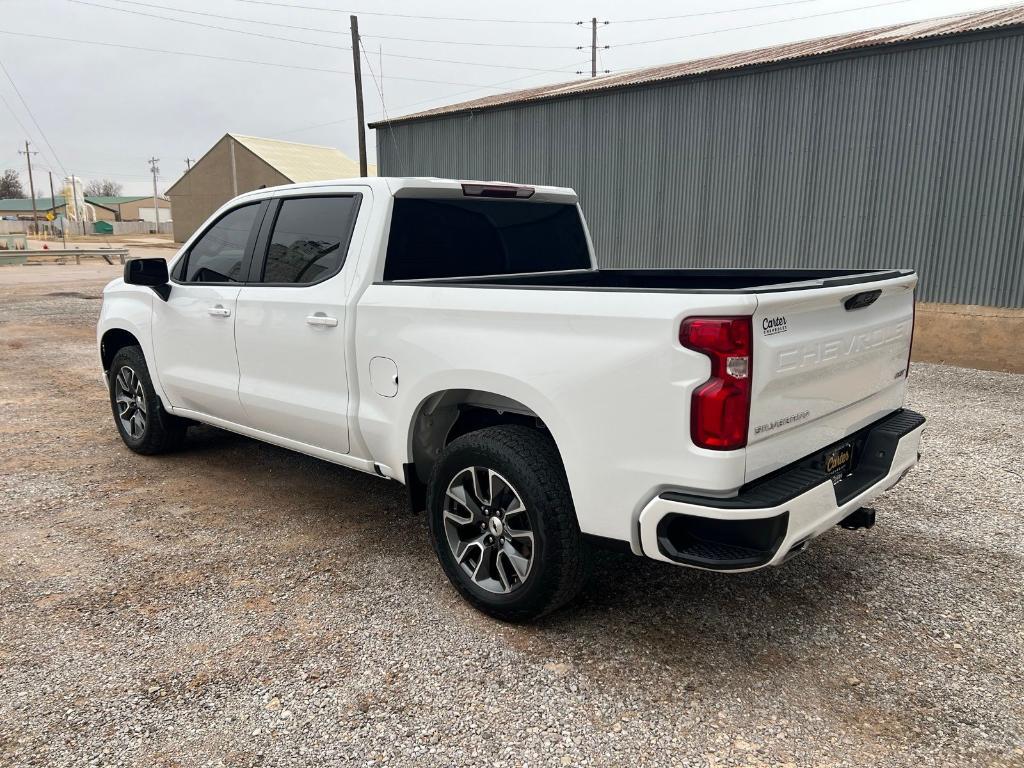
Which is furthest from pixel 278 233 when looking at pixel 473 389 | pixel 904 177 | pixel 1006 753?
pixel 904 177

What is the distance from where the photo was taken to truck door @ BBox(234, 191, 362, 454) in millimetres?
3893

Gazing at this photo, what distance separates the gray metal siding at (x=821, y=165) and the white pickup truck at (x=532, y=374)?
23.8 feet

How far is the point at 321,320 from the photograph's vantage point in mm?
3887

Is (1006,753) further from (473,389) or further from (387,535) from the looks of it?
(387,535)

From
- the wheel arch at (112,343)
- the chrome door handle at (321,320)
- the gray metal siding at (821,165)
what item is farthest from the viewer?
the gray metal siding at (821,165)

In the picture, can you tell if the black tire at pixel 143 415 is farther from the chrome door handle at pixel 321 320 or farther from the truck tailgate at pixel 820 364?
the truck tailgate at pixel 820 364

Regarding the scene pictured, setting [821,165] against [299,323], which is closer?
[299,323]

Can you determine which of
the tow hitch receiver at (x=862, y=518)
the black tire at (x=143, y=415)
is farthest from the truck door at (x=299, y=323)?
the tow hitch receiver at (x=862, y=518)

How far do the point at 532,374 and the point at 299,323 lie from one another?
1.59 metres

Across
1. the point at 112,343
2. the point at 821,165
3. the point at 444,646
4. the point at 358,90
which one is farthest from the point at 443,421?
the point at 358,90

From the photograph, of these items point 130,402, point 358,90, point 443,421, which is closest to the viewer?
point 443,421

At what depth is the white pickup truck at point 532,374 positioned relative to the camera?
2623mm

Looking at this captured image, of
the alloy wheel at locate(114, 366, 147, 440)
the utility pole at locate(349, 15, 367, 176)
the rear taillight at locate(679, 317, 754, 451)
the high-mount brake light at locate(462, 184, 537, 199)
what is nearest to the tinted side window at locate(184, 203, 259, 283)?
the alloy wheel at locate(114, 366, 147, 440)

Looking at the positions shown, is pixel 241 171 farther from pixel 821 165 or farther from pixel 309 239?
pixel 309 239
